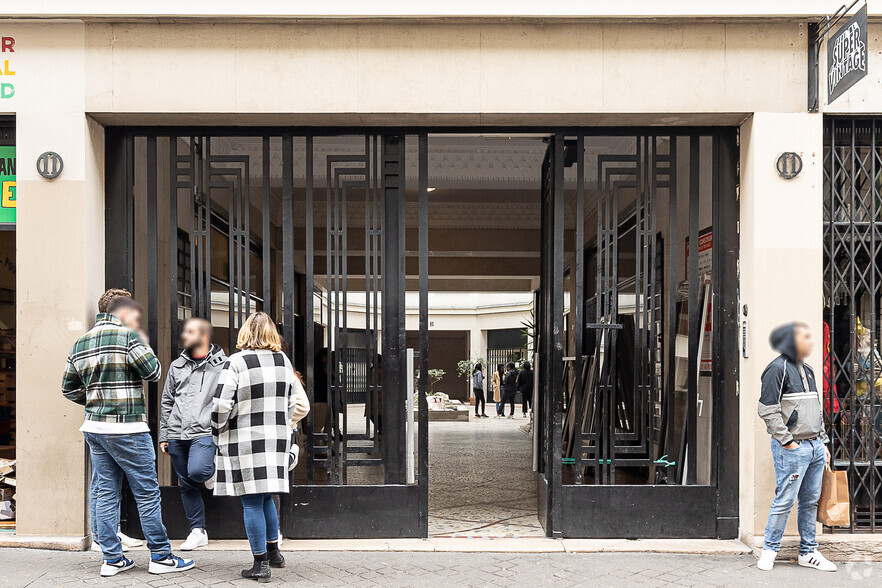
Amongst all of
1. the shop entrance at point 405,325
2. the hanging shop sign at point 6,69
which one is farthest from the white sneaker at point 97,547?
the hanging shop sign at point 6,69

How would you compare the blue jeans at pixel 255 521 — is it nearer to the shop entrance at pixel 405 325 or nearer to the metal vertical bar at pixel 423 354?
the shop entrance at pixel 405 325

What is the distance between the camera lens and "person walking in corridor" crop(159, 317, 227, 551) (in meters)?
5.82

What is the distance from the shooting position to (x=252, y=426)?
5305mm

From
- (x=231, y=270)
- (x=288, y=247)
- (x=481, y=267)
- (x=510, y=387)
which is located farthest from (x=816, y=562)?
(x=510, y=387)

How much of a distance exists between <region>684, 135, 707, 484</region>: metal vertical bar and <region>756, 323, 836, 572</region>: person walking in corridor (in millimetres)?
832

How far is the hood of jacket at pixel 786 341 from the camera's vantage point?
5.61 metres

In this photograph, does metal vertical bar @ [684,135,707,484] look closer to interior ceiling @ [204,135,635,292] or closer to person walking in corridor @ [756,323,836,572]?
person walking in corridor @ [756,323,836,572]

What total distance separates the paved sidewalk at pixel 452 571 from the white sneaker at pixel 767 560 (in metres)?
0.05

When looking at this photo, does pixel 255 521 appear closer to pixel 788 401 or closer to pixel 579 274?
pixel 579 274

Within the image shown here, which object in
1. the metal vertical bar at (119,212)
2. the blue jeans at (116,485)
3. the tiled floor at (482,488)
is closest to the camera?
the blue jeans at (116,485)

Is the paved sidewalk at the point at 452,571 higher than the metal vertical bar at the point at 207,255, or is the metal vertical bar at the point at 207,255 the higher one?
the metal vertical bar at the point at 207,255

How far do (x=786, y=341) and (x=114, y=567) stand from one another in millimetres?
4868

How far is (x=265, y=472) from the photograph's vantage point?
5.26 meters

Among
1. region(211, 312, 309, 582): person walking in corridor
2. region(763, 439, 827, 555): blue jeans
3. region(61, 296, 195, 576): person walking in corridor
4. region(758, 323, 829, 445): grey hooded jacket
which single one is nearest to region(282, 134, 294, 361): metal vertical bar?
region(211, 312, 309, 582): person walking in corridor
